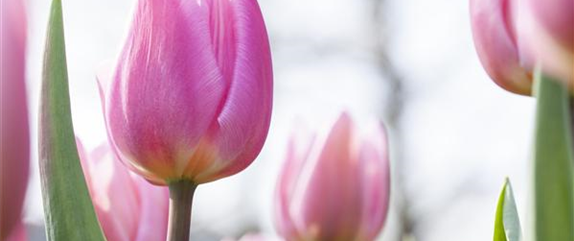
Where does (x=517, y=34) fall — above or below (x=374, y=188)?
above

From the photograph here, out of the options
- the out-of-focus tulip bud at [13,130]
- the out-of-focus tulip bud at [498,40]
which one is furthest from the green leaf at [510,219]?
the out-of-focus tulip bud at [13,130]

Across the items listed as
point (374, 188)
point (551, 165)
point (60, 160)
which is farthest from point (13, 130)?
point (374, 188)

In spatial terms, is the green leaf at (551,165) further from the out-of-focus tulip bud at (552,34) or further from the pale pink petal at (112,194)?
the pale pink petal at (112,194)

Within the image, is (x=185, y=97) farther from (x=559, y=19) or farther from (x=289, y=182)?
(x=289, y=182)

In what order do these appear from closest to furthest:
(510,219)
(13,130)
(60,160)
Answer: (13,130) < (60,160) < (510,219)

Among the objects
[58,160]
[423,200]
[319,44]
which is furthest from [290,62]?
[58,160]

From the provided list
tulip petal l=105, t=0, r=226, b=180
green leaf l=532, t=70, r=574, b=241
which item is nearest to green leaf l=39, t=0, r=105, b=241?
tulip petal l=105, t=0, r=226, b=180
